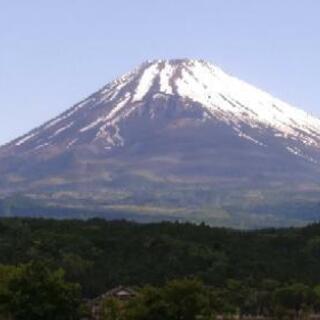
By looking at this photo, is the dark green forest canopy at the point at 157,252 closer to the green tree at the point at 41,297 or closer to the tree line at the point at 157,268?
the tree line at the point at 157,268

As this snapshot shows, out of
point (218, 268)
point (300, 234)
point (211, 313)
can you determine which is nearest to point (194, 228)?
point (300, 234)

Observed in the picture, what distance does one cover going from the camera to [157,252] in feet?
316

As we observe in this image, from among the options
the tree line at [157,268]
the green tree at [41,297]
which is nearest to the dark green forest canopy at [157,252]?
the tree line at [157,268]

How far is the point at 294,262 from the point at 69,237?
64.0 ft

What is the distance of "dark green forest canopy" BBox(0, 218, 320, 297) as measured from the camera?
272 feet

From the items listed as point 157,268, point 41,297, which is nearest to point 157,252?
point 157,268

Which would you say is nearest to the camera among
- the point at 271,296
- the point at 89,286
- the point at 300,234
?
the point at 271,296

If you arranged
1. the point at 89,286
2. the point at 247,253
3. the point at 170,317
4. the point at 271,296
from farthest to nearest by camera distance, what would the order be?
1. the point at 247,253
2. the point at 89,286
3. the point at 271,296
4. the point at 170,317

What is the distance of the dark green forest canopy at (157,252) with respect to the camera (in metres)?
82.9

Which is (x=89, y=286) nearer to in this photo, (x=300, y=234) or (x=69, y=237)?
(x=69, y=237)

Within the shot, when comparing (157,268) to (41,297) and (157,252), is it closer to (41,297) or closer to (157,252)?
(157,252)

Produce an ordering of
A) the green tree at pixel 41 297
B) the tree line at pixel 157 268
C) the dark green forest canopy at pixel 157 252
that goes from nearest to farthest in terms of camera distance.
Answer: the green tree at pixel 41 297, the tree line at pixel 157 268, the dark green forest canopy at pixel 157 252

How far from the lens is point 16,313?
5534cm

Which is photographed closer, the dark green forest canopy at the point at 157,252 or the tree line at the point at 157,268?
the tree line at the point at 157,268
